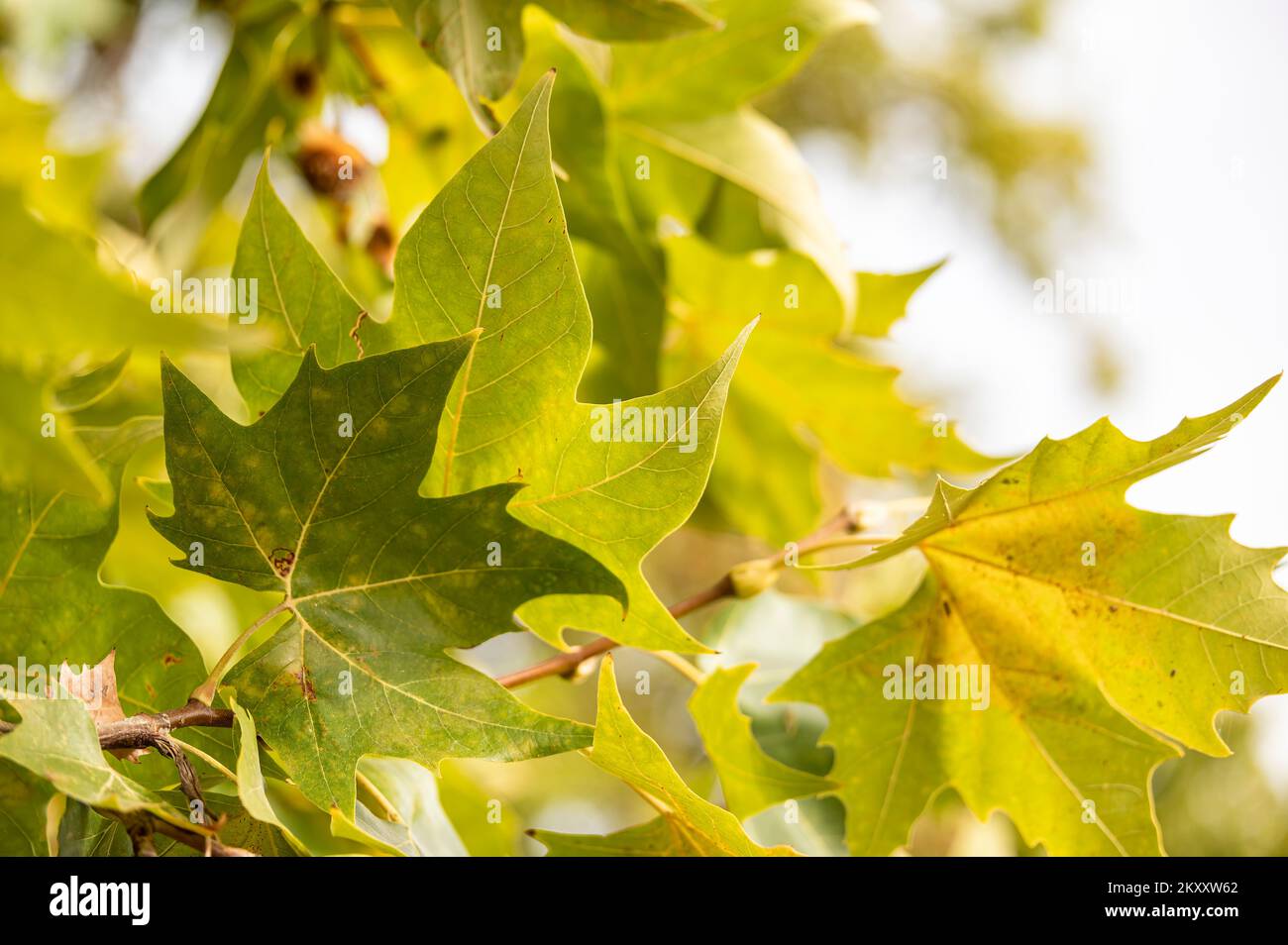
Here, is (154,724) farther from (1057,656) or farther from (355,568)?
(1057,656)

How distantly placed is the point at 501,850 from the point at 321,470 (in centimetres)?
37

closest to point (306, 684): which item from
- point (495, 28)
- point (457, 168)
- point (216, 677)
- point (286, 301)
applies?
point (216, 677)

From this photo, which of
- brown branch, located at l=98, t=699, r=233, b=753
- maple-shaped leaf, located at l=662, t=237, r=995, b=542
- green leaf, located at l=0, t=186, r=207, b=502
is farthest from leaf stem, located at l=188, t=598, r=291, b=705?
maple-shaped leaf, located at l=662, t=237, r=995, b=542

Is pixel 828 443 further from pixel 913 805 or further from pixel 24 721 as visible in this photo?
pixel 24 721

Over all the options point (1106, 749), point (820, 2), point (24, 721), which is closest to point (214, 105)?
point (820, 2)

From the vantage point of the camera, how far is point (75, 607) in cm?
34

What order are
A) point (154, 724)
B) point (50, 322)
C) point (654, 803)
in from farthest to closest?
point (654, 803), point (154, 724), point (50, 322)

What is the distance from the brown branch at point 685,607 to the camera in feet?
1.25

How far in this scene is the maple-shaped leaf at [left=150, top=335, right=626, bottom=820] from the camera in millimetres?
289

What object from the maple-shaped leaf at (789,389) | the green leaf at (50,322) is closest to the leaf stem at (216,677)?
the green leaf at (50,322)

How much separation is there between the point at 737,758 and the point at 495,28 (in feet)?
1.00

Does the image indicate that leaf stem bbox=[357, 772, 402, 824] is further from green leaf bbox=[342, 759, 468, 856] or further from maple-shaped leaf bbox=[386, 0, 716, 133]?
maple-shaped leaf bbox=[386, 0, 716, 133]

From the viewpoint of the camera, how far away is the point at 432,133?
567 mm

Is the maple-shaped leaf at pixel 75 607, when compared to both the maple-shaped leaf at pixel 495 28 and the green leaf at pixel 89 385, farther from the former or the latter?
the maple-shaped leaf at pixel 495 28
